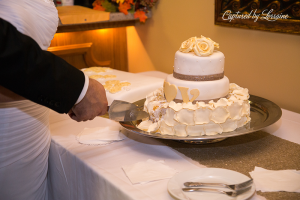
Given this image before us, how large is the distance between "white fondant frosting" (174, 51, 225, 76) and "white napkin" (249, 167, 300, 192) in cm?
43

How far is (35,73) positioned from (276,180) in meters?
0.76

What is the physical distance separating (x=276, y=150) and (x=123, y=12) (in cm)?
196

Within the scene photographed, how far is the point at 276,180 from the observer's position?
896mm

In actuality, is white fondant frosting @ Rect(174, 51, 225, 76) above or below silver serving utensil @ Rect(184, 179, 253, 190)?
above

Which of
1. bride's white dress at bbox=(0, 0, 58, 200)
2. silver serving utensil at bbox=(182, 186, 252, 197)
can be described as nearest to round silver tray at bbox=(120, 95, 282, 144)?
silver serving utensil at bbox=(182, 186, 252, 197)

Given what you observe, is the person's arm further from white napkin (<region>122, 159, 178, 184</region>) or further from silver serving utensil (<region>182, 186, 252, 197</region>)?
silver serving utensil (<region>182, 186, 252, 197</region>)

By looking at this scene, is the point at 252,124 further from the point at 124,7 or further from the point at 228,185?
the point at 124,7

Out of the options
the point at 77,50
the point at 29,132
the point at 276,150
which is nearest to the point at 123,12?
the point at 77,50

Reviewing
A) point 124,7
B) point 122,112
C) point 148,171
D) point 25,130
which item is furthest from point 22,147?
point 124,7

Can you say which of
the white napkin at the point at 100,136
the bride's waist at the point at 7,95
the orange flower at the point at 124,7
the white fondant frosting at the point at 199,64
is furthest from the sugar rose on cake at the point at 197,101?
the orange flower at the point at 124,7

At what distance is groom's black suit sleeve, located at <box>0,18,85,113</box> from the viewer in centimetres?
74

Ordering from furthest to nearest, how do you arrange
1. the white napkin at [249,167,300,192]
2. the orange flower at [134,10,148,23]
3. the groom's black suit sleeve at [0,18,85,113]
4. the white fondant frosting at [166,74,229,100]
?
1. the orange flower at [134,10,148,23]
2. the white fondant frosting at [166,74,229,100]
3. the white napkin at [249,167,300,192]
4. the groom's black suit sleeve at [0,18,85,113]

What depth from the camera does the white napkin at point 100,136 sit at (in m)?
1.20

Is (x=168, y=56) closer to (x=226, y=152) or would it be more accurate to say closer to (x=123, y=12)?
(x=123, y=12)
